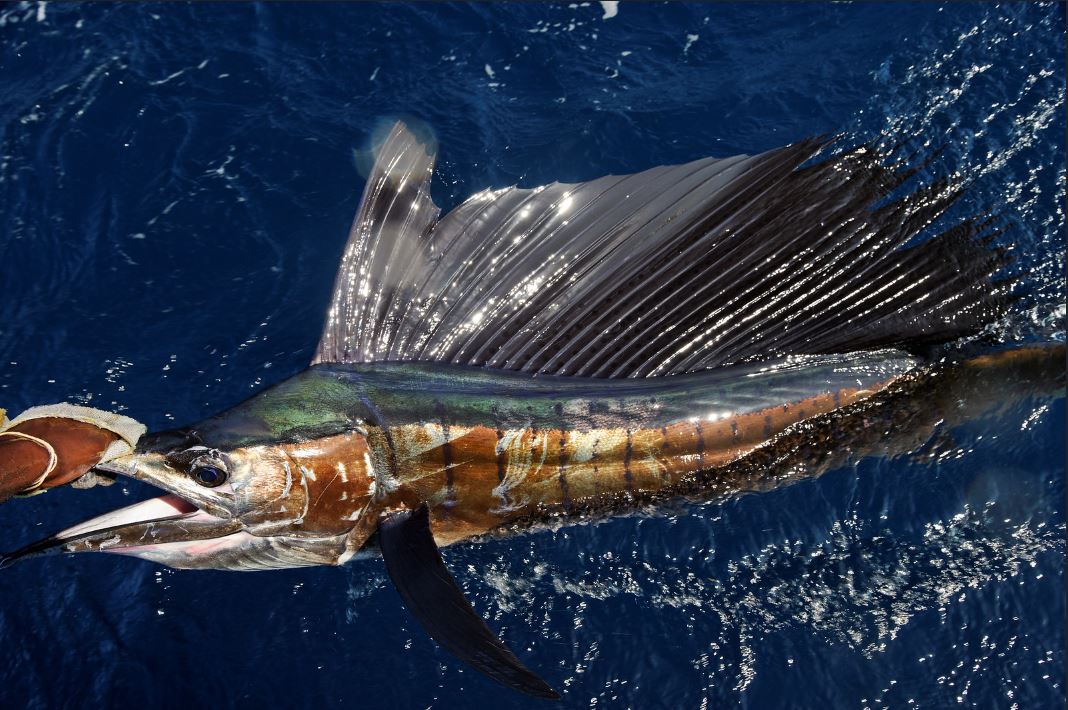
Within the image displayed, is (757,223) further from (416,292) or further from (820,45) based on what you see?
(820,45)

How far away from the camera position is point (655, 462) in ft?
A: 10.6

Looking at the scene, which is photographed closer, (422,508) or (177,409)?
(422,508)

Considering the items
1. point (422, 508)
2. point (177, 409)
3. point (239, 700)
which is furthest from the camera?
point (177, 409)

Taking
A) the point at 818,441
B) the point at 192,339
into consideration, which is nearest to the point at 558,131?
the point at 192,339

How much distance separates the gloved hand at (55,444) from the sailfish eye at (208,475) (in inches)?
7.2

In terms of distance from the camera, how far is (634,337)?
130 inches

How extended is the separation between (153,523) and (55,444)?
382 millimetres

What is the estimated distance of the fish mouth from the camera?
279 centimetres

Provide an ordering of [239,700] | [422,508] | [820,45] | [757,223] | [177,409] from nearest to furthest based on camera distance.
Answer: [422,508], [757,223], [239,700], [177,409], [820,45]

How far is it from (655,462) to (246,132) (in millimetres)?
3065

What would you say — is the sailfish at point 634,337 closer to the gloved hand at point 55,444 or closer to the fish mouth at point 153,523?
the fish mouth at point 153,523

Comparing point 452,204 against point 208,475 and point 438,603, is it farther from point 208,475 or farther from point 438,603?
point 438,603

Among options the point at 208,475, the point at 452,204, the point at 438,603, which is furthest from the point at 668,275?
the point at 452,204

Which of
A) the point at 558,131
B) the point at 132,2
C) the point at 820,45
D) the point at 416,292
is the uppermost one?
the point at 132,2
